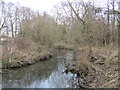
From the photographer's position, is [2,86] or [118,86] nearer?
[118,86]

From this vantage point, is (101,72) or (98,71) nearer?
(101,72)

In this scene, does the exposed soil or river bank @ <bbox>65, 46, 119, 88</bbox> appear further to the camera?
river bank @ <bbox>65, 46, 119, 88</bbox>

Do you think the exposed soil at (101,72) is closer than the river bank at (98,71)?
Yes

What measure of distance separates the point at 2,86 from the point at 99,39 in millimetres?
10336

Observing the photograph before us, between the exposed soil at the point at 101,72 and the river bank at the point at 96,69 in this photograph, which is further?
the river bank at the point at 96,69

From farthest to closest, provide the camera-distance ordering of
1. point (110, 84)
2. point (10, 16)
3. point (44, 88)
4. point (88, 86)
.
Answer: point (10, 16) → point (44, 88) → point (88, 86) → point (110, 84)

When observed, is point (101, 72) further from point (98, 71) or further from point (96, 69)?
point (96, 69)

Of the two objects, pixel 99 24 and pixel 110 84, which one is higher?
pixel 99 24

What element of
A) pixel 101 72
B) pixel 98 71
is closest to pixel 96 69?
pixel 98 71

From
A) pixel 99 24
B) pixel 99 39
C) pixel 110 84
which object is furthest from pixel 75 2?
pixel 110 84

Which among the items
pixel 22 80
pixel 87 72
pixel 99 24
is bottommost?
pixel 22 80

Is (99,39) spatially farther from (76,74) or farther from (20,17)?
(20,17)

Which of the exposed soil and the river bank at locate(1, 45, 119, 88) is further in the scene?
the river bank at locate(1, 45, 119, 88)

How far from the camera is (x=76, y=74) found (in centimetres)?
1084
